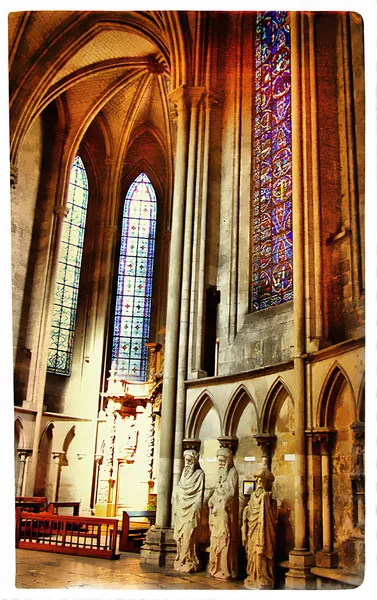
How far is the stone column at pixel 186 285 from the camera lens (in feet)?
32.9

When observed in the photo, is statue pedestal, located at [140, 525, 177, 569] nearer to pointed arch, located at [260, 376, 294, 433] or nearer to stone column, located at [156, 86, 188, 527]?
stone column, located at [156, 86, 188, 527]

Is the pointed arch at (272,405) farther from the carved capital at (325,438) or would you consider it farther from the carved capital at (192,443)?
the carved capital at (192,443)

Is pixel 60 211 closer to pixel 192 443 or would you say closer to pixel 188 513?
pixel 192 443

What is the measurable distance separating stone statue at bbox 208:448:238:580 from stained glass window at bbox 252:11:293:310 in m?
2.70

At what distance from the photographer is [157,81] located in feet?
63.7

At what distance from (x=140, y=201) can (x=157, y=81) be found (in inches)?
145

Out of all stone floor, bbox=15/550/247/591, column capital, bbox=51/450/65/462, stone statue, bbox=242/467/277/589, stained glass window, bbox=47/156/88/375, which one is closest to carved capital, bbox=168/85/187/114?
stone statue, bbox=242/467/277/589

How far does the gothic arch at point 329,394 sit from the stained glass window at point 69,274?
12.2m

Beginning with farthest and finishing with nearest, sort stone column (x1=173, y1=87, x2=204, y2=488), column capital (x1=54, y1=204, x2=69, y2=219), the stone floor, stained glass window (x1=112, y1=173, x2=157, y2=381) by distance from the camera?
stained glass window (x1=112, y1=173, x2=157, y2=381), column capital (x1=54, y1=204, x2=69, y2=219), stone column (x1=173, y1=87, x2=204, y2=488), the stone floor

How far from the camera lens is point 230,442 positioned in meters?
9.19

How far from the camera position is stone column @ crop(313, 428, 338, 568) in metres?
6.94

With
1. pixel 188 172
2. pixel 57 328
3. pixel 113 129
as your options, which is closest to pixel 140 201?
pixel 113 129

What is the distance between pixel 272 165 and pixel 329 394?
14.9 ft

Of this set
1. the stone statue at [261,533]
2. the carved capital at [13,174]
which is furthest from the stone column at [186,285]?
the carved capital at [13,174]
